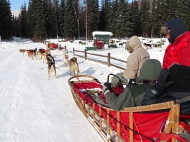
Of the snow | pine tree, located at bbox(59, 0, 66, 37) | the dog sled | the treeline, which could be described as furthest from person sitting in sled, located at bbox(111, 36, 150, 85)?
pine tree, located at bbox(59, 0, 66, 37)

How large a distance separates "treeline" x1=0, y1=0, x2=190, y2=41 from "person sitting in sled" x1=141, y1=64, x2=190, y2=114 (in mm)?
42960

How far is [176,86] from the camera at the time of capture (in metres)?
2.10

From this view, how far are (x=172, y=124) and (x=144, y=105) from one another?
0.40 meters

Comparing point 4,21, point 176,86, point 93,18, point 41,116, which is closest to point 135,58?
point 176,86

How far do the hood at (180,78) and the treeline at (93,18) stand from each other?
43.0 meters

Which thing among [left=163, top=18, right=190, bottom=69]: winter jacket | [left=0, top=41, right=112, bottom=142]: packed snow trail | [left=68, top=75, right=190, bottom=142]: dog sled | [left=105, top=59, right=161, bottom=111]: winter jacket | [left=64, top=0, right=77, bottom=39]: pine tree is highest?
[left=64, top=0, right=77, bottom=39]: pine tree

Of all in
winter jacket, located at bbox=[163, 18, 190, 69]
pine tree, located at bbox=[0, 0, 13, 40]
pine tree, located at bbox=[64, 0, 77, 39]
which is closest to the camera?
winter jacket, located at bbox=[163, 18, 190, 69]

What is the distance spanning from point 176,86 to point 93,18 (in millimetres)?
48867

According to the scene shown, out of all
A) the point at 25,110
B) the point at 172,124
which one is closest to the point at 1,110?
the point at 25,110

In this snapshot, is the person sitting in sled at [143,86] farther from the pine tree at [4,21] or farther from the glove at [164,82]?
the pine tree at [4,21]

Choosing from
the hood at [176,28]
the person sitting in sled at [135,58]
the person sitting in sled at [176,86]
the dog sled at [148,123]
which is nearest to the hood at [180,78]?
the person sitting in sled at [176,86]

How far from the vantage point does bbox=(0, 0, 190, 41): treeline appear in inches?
1861

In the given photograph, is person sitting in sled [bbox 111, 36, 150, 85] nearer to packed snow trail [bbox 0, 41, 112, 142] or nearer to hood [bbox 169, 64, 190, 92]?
packed snow trail [bbox 0, 41, 112, 142]

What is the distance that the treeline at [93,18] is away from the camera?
47.3 m
